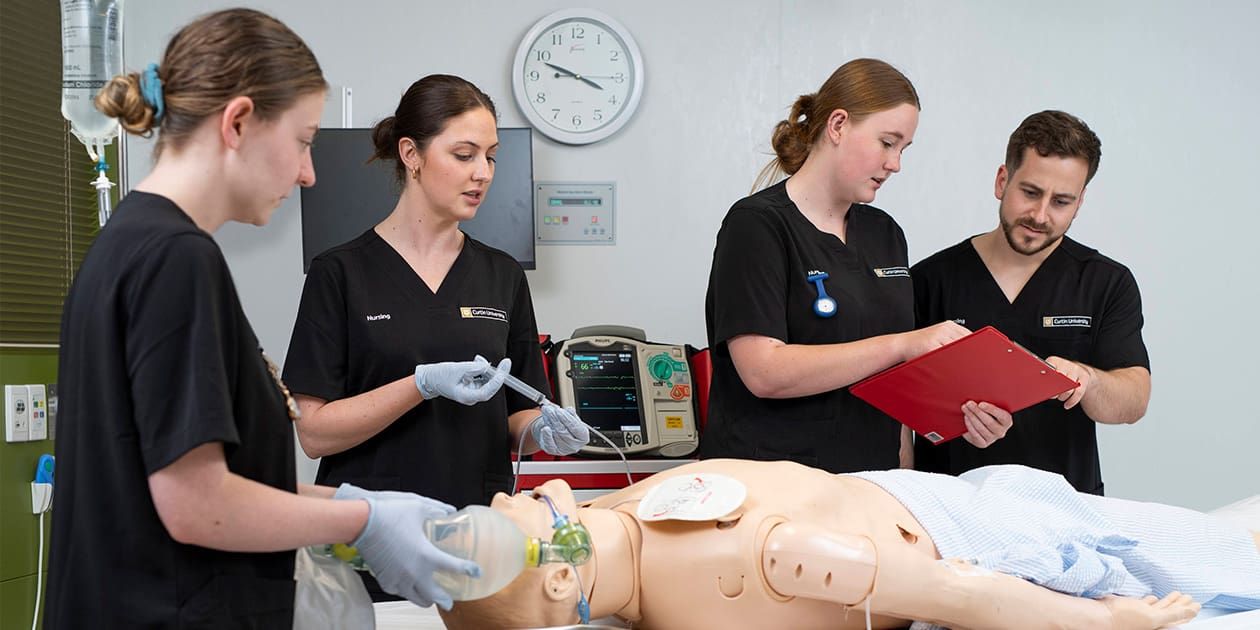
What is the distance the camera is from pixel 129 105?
107 centimetres

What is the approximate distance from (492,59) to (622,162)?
0.51 m

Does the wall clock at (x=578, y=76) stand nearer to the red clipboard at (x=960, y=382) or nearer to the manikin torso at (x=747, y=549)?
the red clipboard at (x=960, y=382)

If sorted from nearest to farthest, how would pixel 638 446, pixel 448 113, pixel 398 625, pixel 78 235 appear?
pixel 398 625
pixel 448 113
pixel 78 235
pixel 638 446

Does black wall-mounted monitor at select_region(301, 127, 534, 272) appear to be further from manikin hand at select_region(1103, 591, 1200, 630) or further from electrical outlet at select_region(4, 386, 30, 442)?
manikin hand at select_region(1103, 591, 1200, 630)

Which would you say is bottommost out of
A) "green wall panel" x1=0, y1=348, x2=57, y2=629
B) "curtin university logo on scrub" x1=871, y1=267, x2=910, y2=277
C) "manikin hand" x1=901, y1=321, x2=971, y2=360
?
"green wall panel" x1=0, y1=348, x2=57, y2=629

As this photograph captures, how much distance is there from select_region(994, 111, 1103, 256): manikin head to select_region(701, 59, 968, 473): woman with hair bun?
421mm

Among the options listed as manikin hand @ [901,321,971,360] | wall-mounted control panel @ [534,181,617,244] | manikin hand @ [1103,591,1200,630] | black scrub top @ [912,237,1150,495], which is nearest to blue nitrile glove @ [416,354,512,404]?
manikin hand @ [901,321,971,360]

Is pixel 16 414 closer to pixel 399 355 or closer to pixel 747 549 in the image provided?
pixel 399 355

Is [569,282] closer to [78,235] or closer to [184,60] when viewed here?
[78,235]

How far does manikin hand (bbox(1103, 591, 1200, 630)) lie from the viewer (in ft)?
4.94

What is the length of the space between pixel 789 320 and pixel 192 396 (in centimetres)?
121

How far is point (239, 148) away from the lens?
1.08m

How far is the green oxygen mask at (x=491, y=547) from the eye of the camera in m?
1.24

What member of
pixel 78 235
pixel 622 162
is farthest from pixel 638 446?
pixel 78 235
